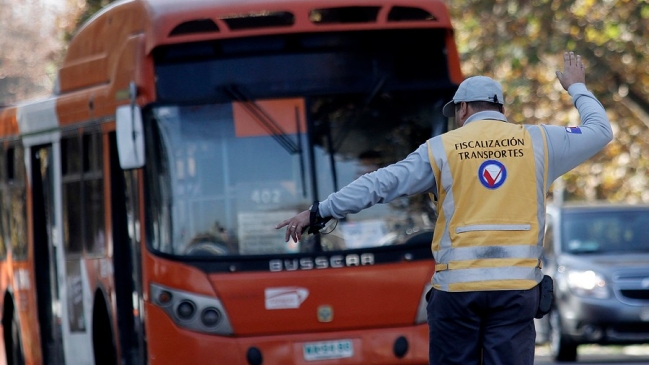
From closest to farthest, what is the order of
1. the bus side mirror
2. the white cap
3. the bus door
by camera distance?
the white cap, the bus side mirror, the bus door

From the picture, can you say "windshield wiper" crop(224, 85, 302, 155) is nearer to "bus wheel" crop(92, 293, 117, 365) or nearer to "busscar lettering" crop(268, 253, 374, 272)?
"busscar lettering" crop(268, 253, 374, 272)

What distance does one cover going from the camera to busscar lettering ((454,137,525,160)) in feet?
19.8

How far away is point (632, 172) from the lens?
29906 millimetres

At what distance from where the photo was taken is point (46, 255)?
12.1 m

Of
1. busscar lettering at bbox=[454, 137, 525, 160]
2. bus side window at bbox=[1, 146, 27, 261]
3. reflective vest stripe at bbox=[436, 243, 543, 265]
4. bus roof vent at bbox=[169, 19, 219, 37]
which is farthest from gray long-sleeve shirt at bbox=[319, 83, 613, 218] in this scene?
bus side window at bbox=[1, 146, 27, 261]

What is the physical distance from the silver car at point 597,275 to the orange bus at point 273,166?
577 cm

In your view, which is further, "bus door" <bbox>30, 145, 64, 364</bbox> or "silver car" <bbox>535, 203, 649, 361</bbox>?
"silver car" <bbox>535, 203, 649, 361</bbox>

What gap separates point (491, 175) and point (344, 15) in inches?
148

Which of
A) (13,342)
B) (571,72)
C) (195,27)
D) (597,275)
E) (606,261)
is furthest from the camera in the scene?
(606,261)

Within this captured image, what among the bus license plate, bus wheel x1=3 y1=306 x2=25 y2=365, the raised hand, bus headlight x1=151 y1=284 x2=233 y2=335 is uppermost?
the raised hand

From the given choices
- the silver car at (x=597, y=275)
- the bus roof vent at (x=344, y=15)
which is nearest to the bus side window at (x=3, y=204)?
the bus roof vent at (x=344, y=15)

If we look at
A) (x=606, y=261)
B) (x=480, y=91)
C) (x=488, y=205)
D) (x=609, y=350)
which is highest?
(x=480, y=91)

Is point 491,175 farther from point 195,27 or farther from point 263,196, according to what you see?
point 195,27

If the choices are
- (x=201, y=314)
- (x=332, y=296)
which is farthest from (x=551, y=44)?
(x=201, y=314)
